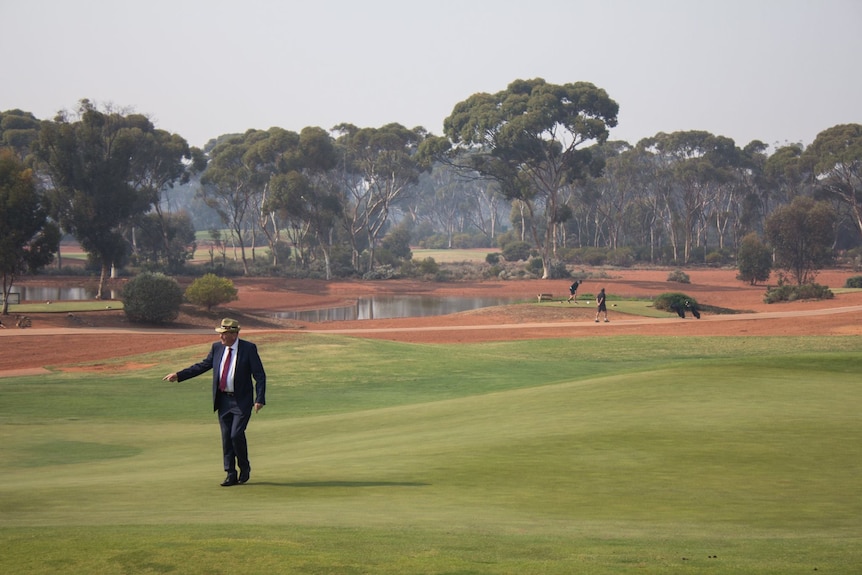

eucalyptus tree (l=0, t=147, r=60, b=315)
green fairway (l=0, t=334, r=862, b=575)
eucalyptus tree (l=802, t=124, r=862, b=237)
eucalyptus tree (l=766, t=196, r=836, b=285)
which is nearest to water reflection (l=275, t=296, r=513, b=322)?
eucalyptus tree (l=0, t=147, r=60, b=315)

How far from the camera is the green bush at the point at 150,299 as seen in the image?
169 ft

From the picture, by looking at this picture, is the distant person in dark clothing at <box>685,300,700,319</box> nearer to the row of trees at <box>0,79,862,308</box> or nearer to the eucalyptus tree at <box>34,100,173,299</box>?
the row of trees at <box>0,79,862,308</box>

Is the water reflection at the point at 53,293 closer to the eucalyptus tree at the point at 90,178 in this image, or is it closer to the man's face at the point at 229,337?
the eucalyptus tree at the point at 90,178

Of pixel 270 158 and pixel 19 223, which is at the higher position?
pixel 270 158

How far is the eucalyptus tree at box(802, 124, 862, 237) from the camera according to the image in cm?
10325

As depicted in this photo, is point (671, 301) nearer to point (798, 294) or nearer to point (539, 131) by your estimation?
point (798, 294)

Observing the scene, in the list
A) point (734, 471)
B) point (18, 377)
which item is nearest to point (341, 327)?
point (18, 377)

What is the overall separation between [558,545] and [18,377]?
2641cm

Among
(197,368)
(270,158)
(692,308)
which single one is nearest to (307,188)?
(270,158)

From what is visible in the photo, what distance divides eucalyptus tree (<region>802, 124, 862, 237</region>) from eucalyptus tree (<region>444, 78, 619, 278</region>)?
27277mm

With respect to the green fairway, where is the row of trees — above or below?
above

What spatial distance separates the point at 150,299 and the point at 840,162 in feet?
272

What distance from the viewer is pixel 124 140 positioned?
6919 cm

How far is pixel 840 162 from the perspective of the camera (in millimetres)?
104312
